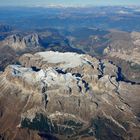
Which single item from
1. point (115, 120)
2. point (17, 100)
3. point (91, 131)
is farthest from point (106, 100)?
point (17, 100)

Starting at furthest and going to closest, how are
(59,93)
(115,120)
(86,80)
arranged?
(86,80), (59,93), (115,120)

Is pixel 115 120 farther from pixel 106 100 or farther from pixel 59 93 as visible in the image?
pixel 59 93

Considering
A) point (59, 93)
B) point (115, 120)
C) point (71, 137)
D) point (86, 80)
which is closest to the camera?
point (71, 137)

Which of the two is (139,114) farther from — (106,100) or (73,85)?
(73,85)

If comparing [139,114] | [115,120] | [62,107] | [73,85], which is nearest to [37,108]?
[62,107]

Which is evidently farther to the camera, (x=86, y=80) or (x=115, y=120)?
(x=86, y=80)

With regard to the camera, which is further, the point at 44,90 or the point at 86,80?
the point at 86,80
